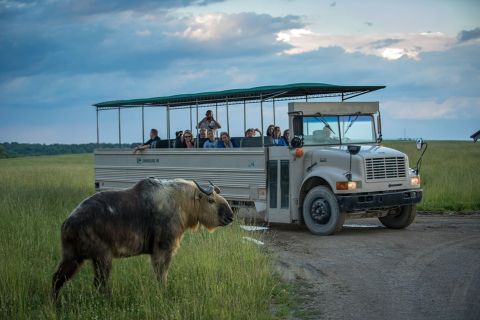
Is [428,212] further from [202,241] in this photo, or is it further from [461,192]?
[202,241]

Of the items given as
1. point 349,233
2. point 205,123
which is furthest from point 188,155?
point 349,233

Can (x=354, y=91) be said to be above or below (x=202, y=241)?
above

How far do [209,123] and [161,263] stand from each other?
925 centimetres

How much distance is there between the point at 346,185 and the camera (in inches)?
502

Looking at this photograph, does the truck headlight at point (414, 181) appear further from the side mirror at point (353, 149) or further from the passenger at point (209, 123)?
the passenger at point (209, 123)

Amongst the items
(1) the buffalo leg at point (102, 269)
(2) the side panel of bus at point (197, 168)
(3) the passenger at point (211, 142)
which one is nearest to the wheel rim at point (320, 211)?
(2) the side panel of bus at point (197, 168)

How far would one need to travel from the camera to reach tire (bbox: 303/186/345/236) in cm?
1288

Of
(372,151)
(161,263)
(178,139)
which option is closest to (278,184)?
(372,151)

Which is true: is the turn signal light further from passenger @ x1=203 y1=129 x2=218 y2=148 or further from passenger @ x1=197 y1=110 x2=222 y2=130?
passenger @ x1=197 y1=110 x2=222 y2=130

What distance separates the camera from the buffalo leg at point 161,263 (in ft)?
26.9

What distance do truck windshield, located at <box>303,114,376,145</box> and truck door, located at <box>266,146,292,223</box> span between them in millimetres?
623

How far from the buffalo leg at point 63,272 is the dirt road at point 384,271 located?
251cm

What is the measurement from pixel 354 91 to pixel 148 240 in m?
8.82

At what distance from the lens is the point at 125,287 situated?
8344 millimetres
